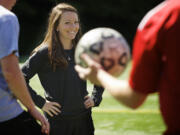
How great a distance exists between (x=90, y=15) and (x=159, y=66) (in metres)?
28.0

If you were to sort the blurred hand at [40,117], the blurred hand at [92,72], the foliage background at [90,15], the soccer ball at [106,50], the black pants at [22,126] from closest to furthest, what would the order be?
the blurred hand at [92,72] < the soccer ball at [106,50] < the black pants at [22,126] < the blurred hand at [40,117] < the foliage background at [90,15]

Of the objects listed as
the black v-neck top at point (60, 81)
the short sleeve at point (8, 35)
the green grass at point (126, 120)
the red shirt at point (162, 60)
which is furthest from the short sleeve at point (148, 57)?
the green grass at point (126, 120)

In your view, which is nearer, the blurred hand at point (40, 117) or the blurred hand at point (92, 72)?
the blurred hand at point (92, 72)

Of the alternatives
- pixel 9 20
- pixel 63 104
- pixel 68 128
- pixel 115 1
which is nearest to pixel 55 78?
pixel 63 104

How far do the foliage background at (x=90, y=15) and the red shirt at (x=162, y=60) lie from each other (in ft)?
85.9

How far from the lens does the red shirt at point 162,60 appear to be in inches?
71.8

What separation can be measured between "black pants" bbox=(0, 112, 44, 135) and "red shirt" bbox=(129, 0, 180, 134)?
4.37ft

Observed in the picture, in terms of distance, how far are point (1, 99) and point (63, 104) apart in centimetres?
116

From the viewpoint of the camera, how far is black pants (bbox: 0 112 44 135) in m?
2.97

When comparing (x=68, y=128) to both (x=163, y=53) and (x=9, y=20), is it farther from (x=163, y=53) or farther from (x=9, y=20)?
(x=163, y=53)

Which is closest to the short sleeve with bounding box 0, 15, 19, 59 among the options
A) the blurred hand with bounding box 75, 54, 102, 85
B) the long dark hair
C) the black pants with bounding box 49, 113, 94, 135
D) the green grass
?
the blurred hand with bounding box 75, 54, 102, 85

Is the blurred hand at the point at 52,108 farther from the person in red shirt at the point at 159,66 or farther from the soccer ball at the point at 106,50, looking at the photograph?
the person in red shirt at the point at 159,66

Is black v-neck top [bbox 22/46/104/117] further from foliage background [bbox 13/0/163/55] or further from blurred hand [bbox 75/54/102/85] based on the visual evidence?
foliage background [bbox 13/0/163/55]

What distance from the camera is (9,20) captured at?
Result: 8.79ft
